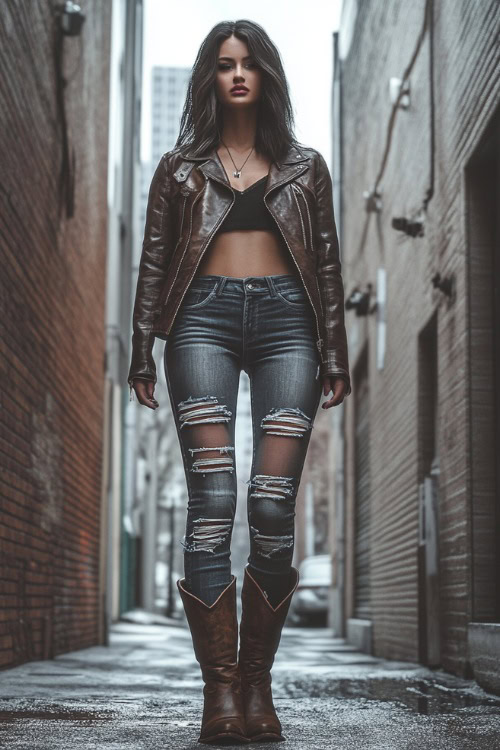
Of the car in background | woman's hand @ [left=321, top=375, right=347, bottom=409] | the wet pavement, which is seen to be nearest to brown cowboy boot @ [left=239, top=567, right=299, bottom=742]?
the wet pavement

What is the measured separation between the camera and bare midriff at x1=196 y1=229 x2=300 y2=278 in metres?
3.36

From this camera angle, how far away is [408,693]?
4801 mm

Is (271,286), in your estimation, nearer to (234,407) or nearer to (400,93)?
(234,407)

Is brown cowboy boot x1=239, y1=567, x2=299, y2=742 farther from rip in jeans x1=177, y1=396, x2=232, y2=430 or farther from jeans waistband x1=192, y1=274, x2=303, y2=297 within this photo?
jeans waistband x1=192, y1=274, x2=303, y2=297

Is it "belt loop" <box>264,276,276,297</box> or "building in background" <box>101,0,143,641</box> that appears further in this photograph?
"building in background" <box>101,0,143,641</box>

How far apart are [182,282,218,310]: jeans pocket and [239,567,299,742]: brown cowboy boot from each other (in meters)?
0.77

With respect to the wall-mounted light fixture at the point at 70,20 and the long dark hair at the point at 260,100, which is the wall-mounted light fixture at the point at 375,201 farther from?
the long dark hair at the point at 260,100

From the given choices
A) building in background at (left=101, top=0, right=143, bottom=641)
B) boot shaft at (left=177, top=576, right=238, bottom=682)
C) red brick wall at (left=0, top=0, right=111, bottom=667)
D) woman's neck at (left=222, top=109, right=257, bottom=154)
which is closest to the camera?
boot shaft at (left=177, top=576, right=238, bottom=682)

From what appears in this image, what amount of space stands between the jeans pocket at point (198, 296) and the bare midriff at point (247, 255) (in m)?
0.05

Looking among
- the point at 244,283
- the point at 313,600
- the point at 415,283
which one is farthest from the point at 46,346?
the point at 313,600

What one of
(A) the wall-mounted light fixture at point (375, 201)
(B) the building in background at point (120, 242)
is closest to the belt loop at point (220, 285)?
(A) the wall-mounted light fixture at point (375, 201)

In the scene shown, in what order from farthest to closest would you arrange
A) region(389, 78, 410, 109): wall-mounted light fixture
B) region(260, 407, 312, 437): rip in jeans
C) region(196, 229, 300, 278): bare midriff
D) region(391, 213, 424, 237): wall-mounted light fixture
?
1. region(389, 78, 410, 109): wall-mounted light fixture
2. region(391, 213, 424, 237): wall-mounted light fixture
3. region(196, 229, 300, 278): bare midriff
4. region(260, 407, 312, 437): rip in jeans

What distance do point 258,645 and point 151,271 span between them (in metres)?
1.11

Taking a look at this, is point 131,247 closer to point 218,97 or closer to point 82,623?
point 82,623
